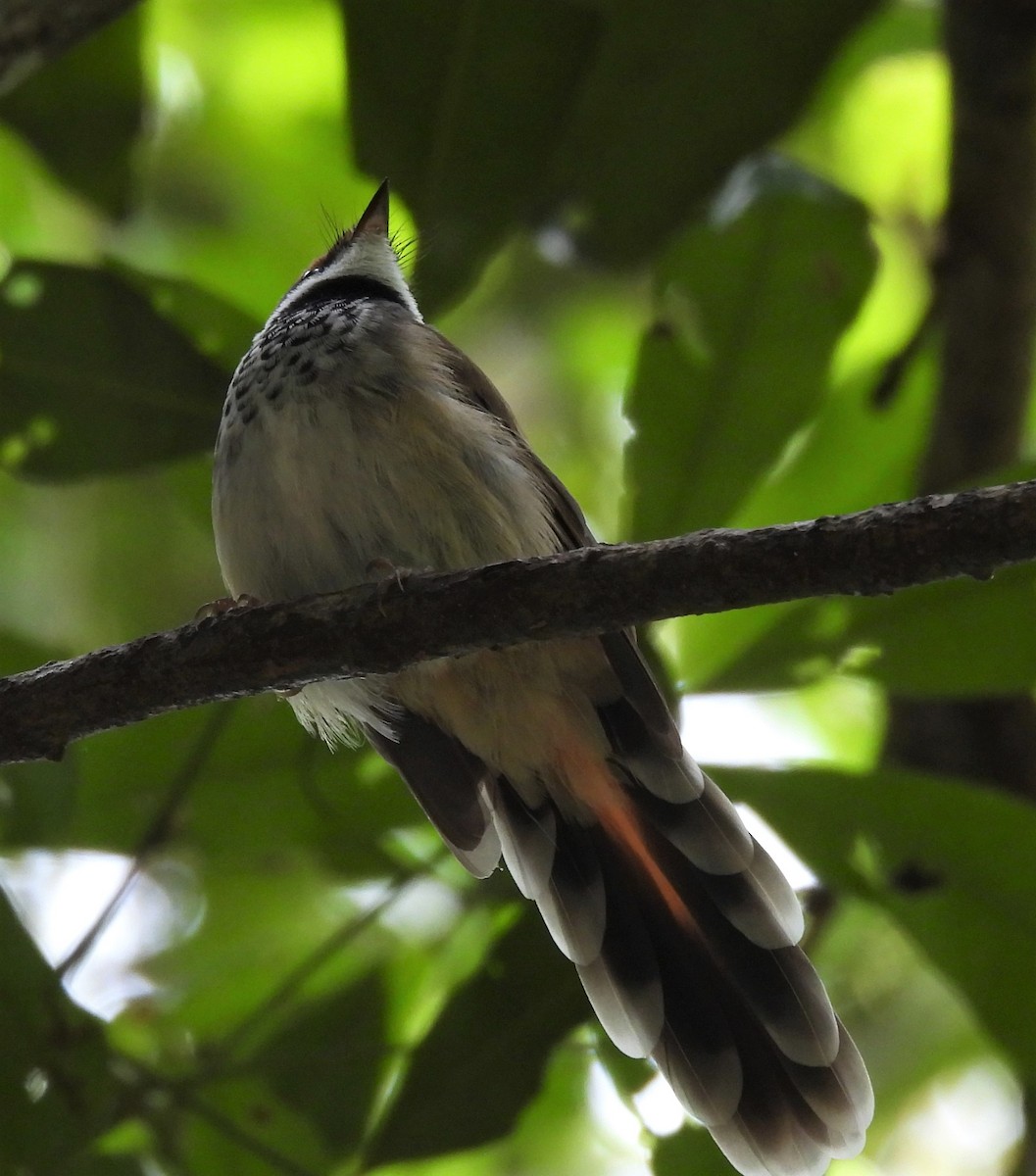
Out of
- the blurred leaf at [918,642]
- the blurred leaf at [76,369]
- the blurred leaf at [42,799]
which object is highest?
the blurred leaf at [76,369]

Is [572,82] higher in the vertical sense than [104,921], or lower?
higher

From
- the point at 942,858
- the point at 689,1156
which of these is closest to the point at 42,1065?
the point at 689,1156

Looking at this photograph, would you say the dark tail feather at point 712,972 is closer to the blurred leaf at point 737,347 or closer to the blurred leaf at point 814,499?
the blurred leaf at point 814,499

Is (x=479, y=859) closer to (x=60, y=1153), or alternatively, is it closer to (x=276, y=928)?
(x=60, y=1153)

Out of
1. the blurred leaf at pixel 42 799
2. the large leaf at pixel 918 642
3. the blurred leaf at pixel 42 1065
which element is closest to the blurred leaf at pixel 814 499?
the large leaf at pixel 918 642

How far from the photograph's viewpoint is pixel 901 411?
385 centimetres

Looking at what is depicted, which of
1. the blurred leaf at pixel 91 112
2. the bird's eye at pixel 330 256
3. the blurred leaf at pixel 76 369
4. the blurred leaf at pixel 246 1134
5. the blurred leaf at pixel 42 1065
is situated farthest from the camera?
the bird's eye at pixel 330 256

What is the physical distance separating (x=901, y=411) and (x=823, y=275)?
0.47 meters

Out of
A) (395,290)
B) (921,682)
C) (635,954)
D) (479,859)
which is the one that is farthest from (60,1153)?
(395,290)

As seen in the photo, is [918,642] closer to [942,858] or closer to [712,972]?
[942,858]

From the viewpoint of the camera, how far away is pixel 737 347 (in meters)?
3.60

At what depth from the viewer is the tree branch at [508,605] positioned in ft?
6.88

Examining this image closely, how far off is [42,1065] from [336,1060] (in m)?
0.69

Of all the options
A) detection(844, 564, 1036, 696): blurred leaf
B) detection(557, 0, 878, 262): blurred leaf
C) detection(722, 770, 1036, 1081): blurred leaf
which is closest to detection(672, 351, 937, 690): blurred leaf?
detection(844, 564, 1036, 696): blurred leaf
